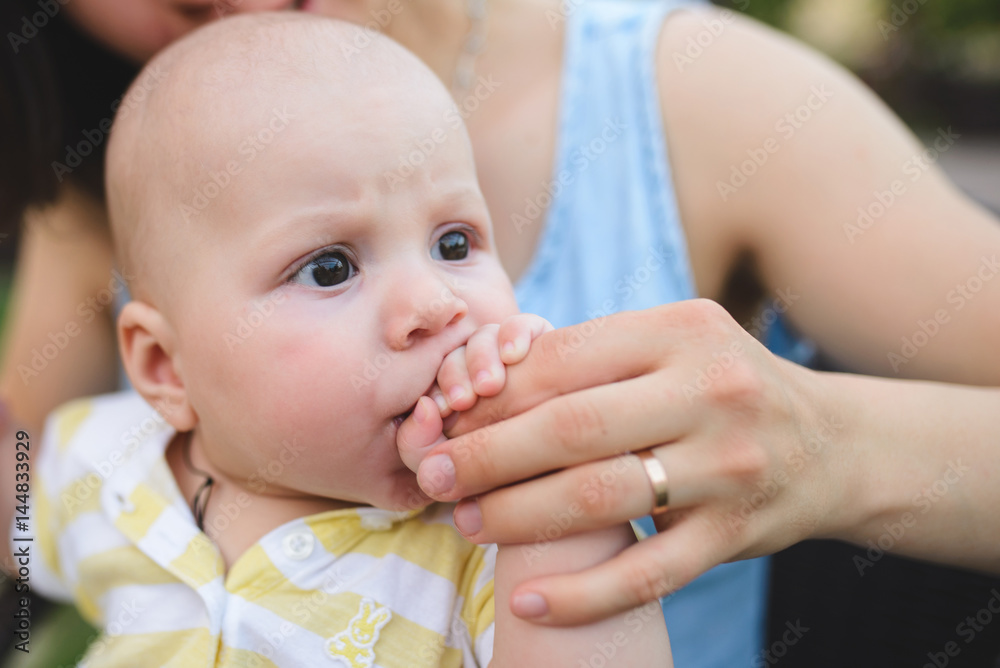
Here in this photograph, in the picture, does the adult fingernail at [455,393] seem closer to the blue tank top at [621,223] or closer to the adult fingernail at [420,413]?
the adult fingernail at [420,413]

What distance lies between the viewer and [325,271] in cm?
108

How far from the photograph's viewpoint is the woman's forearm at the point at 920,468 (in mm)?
1101

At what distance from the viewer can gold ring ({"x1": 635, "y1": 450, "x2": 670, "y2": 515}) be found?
0.89 meters

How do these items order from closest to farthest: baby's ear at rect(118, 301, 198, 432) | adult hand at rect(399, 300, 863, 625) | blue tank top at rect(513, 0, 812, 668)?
1. adult hand at rect(399, 300, 863, 625)
2. baby's ear at rect(118, 301, 198, 432)
3. blue tank top at rect(513, 0, 812, 668)

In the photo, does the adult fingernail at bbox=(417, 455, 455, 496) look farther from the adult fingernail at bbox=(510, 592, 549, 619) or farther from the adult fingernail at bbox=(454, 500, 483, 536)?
the adult fingernail at bbox=(510, 592, 549, 619)

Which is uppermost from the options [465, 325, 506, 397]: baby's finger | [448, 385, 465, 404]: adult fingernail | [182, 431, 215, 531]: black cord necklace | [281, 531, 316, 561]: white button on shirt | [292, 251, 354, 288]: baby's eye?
[292, 251, 354, 288]: baby's eye

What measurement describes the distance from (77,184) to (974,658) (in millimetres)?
2409

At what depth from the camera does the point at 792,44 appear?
1.72m

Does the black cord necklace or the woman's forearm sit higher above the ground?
the woman's forearm

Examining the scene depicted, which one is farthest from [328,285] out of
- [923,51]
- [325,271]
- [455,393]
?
[923,51]

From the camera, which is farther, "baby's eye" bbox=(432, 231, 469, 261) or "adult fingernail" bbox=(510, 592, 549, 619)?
"baby's eye" bbox=(432, 231, 469, 261)

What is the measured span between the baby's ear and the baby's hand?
470 millimetres

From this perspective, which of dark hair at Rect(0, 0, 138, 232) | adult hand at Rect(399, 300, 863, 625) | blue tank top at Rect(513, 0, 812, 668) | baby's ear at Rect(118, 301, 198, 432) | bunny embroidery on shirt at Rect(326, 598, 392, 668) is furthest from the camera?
dark hair at Rect(0, 0, 138, 232)

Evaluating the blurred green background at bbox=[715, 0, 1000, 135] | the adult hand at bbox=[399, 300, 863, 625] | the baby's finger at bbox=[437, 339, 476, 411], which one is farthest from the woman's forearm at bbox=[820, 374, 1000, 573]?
the blurred green background at bbox=[715, 0, 1000, 135]
